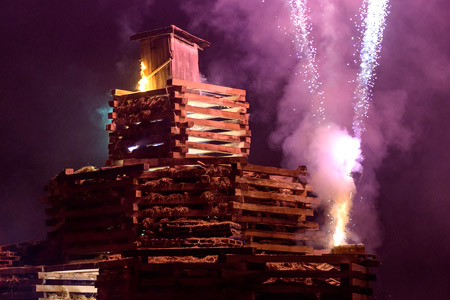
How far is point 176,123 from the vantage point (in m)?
22.6

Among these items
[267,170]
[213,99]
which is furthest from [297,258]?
[213,99]

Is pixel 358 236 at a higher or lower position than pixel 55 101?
lower

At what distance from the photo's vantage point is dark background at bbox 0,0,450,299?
29.8m

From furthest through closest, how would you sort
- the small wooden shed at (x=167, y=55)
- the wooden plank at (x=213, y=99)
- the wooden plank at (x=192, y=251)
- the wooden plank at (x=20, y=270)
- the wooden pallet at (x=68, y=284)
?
the small wooden shed at (x=167, y=55) → the wooden plank at (x=213, y=99) → the wooden plank at (x=20, y=270) → the wooden pallet at (x=68, y=284) → the wooden plank at (x=192, y=251)

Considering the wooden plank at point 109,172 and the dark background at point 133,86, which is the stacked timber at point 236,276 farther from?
the dark background at point 133,86

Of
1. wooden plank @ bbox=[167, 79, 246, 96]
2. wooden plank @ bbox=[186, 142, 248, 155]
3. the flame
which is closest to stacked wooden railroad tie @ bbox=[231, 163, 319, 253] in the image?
wooden plank @ bbox=[186, 142, 248, 155]

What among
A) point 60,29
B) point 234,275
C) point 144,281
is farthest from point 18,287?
point 60,29

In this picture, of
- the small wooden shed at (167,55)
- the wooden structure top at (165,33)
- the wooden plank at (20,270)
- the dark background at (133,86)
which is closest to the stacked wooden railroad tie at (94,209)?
the wooden plank at (20,270)

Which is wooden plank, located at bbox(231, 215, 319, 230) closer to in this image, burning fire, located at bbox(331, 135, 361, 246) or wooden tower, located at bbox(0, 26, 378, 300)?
wooden tower, located at bbox(0, 26, 378, 300)

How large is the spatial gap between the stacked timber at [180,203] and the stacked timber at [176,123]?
876 mm

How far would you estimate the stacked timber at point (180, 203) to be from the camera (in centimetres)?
2108

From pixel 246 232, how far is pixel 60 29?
1354 cm

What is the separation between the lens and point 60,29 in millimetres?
30938

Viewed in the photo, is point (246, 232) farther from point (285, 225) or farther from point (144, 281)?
point (144, 281)
